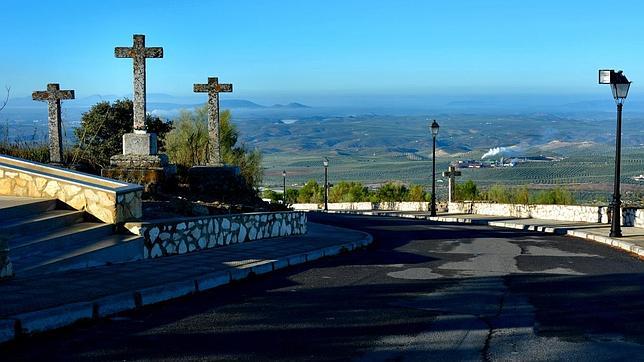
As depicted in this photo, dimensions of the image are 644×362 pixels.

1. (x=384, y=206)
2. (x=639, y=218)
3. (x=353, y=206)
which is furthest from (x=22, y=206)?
(x=353, y=206)

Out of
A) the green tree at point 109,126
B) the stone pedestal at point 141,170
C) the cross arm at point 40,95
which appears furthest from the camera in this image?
the green tree at point 109,126

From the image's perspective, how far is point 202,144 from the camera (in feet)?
105

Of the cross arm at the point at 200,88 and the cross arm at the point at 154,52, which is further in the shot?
the cross arm at the point at 200,88

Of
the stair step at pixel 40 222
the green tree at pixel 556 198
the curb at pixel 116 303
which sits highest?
the stair step at pixel 40 222

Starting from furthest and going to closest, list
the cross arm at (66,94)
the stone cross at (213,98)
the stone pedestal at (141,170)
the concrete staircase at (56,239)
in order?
the stone cross at (213,98), the cross arm at (66,94), the stone pedestal at (141,170), the concrete staircase at (56,239)

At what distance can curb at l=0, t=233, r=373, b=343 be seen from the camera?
786cm

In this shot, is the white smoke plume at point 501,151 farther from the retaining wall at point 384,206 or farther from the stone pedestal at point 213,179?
the stone pedestal at point 213,179

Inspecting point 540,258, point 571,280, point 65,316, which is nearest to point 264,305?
point 65,316

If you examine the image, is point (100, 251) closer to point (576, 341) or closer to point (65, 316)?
point (65, 316)

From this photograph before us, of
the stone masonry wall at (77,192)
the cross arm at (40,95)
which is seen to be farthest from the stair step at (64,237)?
the cross arm at (40,95)

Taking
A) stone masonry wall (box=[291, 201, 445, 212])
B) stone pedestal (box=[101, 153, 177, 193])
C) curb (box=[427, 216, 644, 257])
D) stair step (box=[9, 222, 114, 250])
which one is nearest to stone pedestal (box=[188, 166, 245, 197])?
stone pedestal (box=[101, 153, 177, 193])

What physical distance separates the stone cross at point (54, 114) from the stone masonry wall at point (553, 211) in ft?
49.7

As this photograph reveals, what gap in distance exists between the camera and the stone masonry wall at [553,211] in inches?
928

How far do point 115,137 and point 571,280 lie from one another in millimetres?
22218
